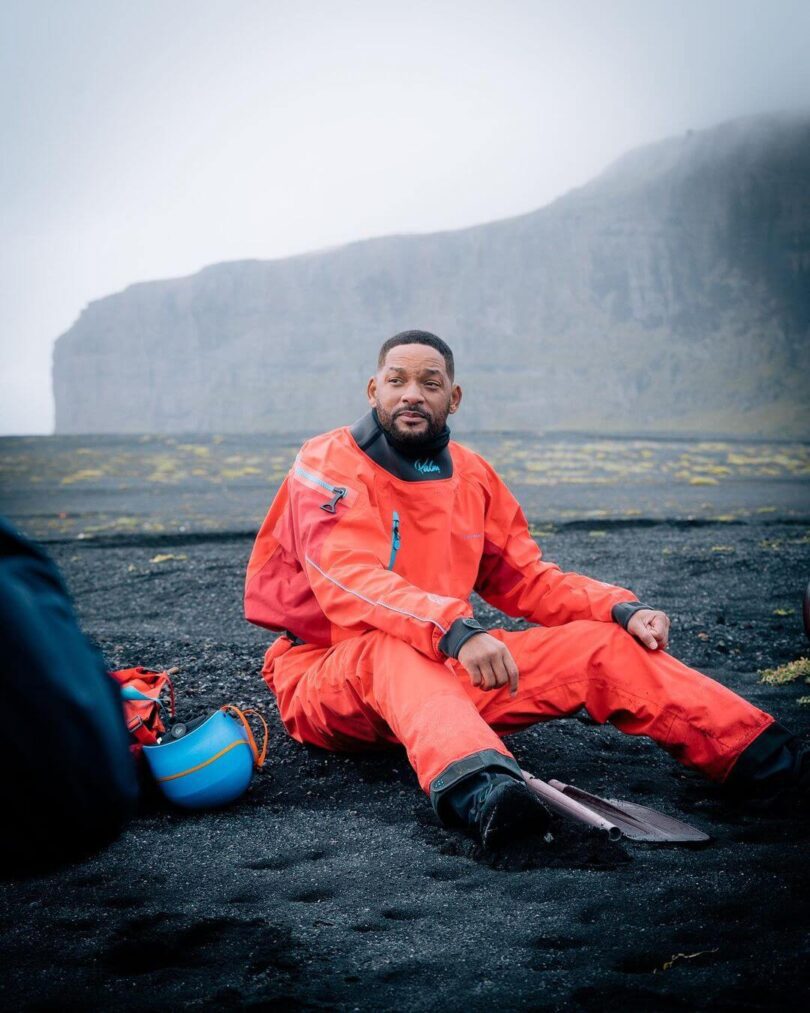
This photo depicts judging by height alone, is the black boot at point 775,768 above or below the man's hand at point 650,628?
below

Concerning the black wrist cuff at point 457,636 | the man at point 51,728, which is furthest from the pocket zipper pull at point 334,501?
the man at point 51,728

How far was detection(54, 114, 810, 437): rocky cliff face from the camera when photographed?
8588cm

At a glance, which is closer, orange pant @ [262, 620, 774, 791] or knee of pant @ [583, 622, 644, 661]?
orange pant @ [262, 620, 774, 791]

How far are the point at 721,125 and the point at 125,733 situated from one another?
5772 inches

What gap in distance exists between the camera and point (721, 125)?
127688mm

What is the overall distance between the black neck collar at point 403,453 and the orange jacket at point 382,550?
31mm

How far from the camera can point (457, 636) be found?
2787mm

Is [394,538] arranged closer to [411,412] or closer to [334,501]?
[334,501]

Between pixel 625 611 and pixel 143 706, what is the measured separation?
6.42 ft

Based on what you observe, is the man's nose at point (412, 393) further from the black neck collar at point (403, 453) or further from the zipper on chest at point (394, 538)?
the zipper on chest at point (394, 538)

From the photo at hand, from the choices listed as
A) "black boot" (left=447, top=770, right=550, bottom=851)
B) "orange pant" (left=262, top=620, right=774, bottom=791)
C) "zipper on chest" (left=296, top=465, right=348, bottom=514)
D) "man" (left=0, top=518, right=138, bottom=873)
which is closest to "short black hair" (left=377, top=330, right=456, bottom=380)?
"zipper on chest" (left=296, top=465, right=348, bottom=514)

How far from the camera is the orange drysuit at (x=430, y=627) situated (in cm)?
284

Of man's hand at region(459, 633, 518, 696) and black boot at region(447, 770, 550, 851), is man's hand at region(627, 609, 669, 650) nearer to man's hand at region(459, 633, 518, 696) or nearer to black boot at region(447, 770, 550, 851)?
man's hand at region(459, 633, 518, 696)

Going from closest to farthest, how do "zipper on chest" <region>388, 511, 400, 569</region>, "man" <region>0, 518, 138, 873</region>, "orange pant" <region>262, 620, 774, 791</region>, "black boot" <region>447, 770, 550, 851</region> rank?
"man" <region>0, 518, 138, 873</region> < "black boot" <region>447, 770, 550, 851</region> < "orange pant" <region>262, 620, 774, 791</region> < "zipper on chest" <region>388, 511, 400, 569</region>
